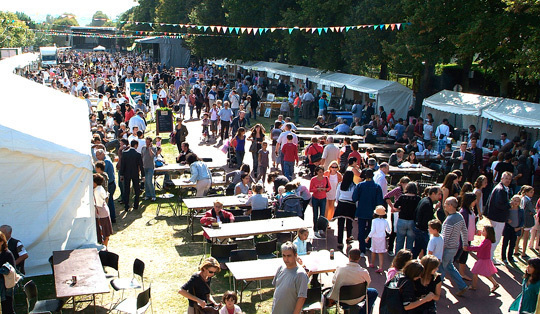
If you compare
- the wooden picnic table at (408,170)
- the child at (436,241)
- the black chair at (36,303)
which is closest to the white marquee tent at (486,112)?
the wooden picnic table at (408,170)

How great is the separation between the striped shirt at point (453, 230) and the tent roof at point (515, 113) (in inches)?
329

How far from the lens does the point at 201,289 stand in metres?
6.10

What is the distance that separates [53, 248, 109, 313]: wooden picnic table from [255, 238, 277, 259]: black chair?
2.33 meters

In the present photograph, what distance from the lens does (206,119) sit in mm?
20219

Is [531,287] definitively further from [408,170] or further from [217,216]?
[408,170]

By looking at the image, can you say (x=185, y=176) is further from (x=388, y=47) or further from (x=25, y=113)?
(x=388, y=47)

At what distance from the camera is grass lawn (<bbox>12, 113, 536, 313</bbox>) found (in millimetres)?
7664

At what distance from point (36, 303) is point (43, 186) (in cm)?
227

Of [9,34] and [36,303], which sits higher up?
[9,34]

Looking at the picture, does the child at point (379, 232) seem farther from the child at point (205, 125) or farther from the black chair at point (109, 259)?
the child at point (205, 125)

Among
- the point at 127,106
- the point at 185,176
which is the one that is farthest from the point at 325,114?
the point at 185,176

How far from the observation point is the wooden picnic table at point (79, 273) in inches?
257

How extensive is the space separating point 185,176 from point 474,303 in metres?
8.27

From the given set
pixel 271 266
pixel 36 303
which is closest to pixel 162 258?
pixel 271 266
